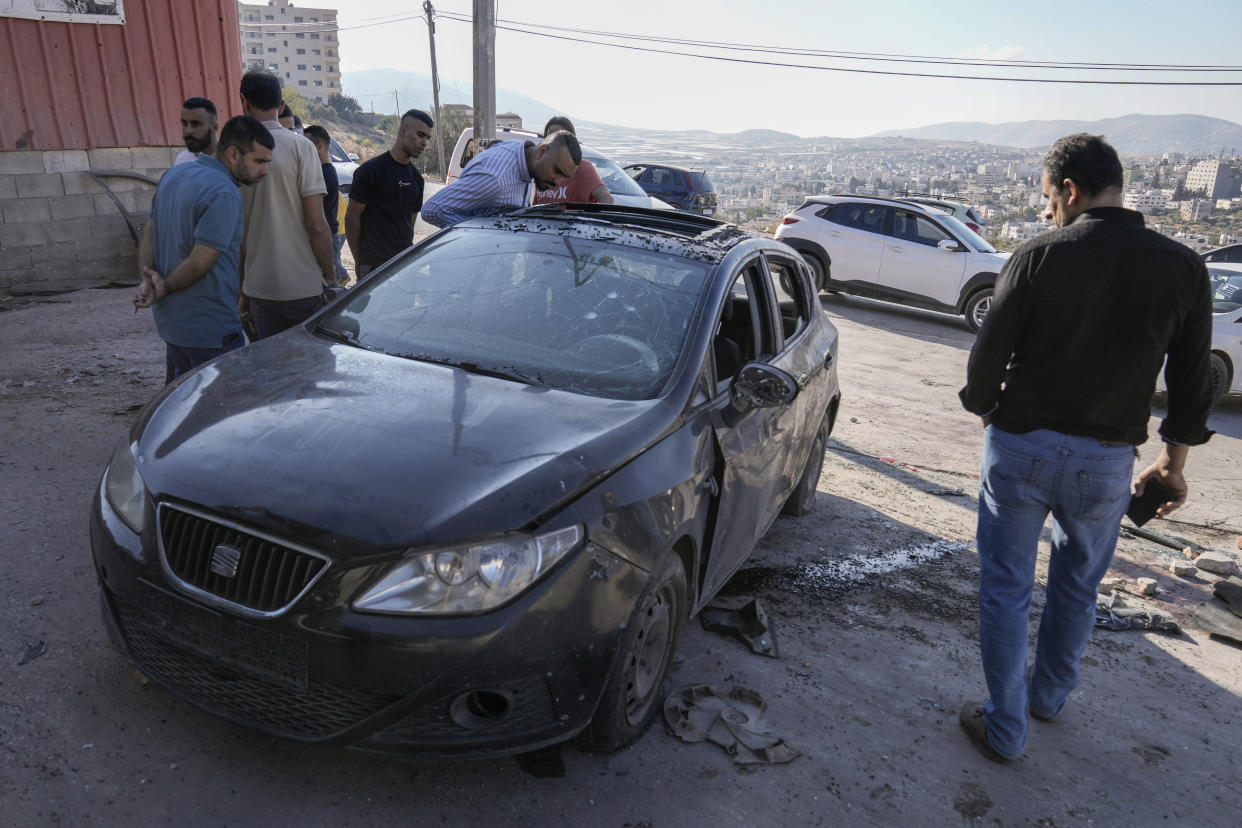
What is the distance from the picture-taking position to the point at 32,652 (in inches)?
115

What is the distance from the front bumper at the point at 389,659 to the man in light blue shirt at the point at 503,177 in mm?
3056

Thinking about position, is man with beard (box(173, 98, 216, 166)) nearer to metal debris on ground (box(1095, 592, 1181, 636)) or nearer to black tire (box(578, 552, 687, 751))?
black tire (box(578, 552, 687, 751))

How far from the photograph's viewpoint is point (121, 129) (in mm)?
9297

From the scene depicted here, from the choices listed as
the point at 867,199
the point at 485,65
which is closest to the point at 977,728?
the point at 867,199

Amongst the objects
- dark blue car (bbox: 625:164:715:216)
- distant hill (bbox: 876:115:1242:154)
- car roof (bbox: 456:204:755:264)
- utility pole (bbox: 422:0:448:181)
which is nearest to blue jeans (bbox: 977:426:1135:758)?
car roof (bbox: 456:204:755:264)

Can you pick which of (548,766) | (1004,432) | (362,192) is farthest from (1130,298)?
(362,192)

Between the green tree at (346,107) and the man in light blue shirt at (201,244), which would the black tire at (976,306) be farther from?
the green tree at (346,107)

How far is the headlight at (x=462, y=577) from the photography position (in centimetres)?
215

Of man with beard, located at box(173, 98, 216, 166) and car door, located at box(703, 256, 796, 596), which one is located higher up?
man with beard, located at box(173, 98, 216, 166)

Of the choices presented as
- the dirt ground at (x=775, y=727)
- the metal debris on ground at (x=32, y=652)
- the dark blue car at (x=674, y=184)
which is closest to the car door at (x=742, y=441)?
the dirt ground at (x=775, y=727)

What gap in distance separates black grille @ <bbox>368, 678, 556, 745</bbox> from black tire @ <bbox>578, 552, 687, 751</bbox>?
23 cm

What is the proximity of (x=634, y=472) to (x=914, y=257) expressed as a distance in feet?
37.5

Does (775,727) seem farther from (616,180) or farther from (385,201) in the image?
(616,180)

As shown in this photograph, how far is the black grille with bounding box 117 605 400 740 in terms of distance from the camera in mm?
2211
